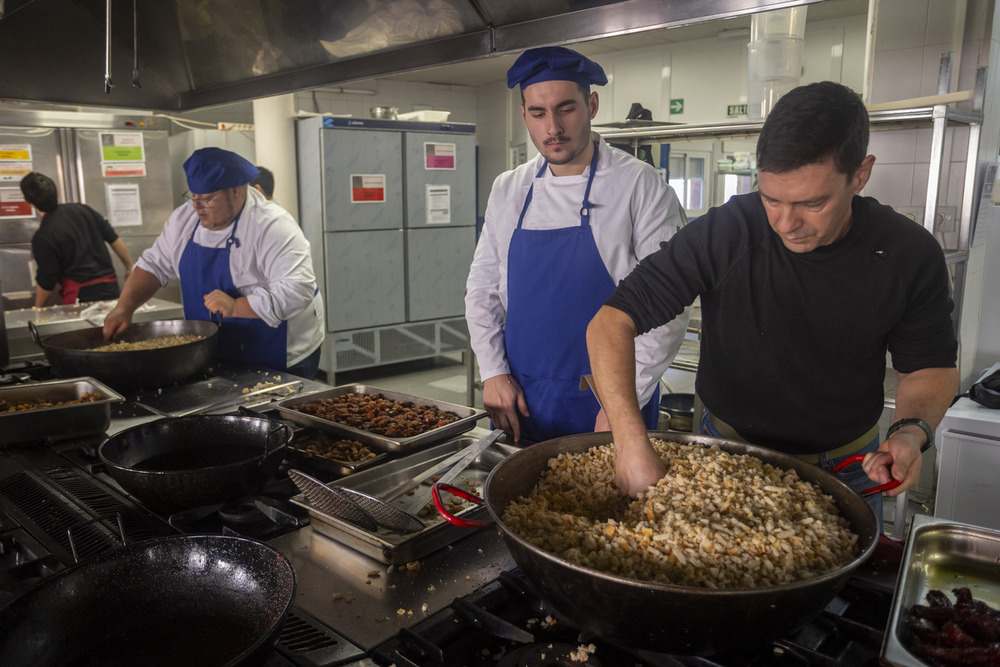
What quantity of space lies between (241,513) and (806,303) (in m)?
1.28

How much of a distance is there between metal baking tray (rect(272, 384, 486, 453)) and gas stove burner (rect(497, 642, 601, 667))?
839 millimetres

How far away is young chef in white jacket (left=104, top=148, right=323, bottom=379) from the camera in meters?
2.77

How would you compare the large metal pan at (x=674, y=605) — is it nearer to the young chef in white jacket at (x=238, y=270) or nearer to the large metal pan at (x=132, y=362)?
the large metal pan at (x=132, y=362)

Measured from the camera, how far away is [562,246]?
Answer: 86.4 inches

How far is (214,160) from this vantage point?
9.08 feet

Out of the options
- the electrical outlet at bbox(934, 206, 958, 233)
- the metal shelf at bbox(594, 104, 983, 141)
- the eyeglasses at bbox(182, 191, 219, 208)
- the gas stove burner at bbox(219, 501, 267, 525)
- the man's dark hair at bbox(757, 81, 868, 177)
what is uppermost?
the metal shelf at bbox(594, 104, 983, 141)

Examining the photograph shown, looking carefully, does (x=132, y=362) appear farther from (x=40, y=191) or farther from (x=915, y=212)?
(x=915, y=212)

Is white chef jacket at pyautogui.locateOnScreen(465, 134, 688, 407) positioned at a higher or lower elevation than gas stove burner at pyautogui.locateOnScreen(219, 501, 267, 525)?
higher

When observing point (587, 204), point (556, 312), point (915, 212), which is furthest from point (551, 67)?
point (915, 212)

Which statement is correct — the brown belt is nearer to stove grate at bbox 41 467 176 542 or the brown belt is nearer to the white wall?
stove grate at bbox 41 467 176 542

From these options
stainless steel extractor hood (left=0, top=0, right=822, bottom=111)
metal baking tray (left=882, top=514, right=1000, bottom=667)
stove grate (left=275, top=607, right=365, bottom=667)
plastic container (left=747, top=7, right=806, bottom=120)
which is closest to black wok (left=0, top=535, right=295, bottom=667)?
stove grate (left=275, top=607, right=365, bottom=667)

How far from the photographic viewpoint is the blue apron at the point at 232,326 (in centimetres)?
288

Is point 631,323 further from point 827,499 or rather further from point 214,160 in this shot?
point 214,160

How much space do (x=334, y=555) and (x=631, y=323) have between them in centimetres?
75
